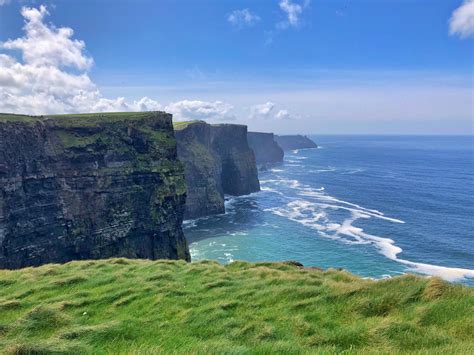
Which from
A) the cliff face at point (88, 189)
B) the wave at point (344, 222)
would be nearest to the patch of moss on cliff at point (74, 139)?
the cliff face at point (88, 189)

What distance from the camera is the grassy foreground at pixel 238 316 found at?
8328 mm

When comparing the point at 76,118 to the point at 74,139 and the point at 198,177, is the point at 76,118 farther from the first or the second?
the point at 198,177

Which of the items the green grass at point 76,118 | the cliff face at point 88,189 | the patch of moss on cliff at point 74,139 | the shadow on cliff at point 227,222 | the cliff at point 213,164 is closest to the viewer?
the cliff face at point 88,189

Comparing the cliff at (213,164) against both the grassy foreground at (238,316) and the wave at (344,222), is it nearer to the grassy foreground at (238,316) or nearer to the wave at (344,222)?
the wave at (344,222)

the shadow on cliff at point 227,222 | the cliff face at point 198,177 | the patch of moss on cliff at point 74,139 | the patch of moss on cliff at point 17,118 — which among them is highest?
the patch of moss on cliff at point 17,118

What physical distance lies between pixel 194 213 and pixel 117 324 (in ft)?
312

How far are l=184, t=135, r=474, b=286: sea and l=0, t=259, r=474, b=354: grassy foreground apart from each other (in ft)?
156

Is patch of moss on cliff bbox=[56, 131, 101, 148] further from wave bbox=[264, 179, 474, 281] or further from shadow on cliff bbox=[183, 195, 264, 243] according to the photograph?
wave bbox=[264, 179, 474, 281]

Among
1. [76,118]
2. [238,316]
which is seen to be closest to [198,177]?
[76,118]

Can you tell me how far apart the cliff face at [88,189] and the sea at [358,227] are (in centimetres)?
1427

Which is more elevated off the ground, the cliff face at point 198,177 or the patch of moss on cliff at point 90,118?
the patch of moss on cliff at point 90,118

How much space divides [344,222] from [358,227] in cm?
499

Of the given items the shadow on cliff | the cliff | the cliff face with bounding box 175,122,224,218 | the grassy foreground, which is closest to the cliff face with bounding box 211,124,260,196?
the cliff

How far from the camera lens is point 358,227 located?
82812 millimetres
